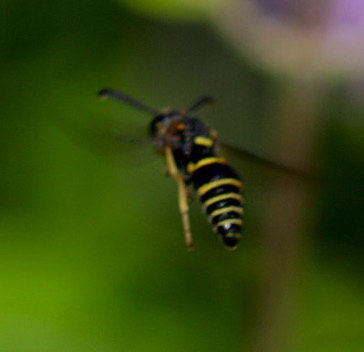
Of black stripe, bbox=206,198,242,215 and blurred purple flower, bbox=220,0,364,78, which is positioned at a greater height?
blurred purple flower, bbox=220,0,364,78

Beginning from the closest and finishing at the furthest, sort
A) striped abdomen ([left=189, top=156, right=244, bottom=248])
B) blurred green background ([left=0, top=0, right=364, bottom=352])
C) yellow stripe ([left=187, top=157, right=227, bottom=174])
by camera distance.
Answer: striped abdomen ([left=189, top=156, right=244, bottom=248]), yellow stripe ([left=187, top=157, right=227, bottom=174]), blurred green background ([left=0, top=0, right=364, bottom=352])

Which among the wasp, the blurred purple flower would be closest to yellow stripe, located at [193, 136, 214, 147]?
the wasp

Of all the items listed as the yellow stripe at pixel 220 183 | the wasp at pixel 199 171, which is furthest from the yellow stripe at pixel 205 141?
the yellow stripe at pixel 220 183

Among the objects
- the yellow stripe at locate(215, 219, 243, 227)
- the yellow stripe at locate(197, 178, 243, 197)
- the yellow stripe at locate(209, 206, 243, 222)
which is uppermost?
the yellow stripe at locate(197, 178, 243, 197)

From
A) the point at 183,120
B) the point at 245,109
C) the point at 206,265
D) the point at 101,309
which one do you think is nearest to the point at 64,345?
the point at 101,309

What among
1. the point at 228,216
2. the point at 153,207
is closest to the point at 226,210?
the point at 228,216

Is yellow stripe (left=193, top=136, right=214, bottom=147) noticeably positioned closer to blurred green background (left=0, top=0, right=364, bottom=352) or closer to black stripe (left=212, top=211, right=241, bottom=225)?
blurred green background (left=0, top=0, right=364, bottom=352)

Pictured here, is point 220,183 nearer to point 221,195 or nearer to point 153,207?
point 221,195

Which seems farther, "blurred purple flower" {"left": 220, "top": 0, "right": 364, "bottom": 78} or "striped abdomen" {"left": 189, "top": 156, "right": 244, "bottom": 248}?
"blurred purple flower" {"left": 220, "top": 0, "right": 364, "bottom": 78}
